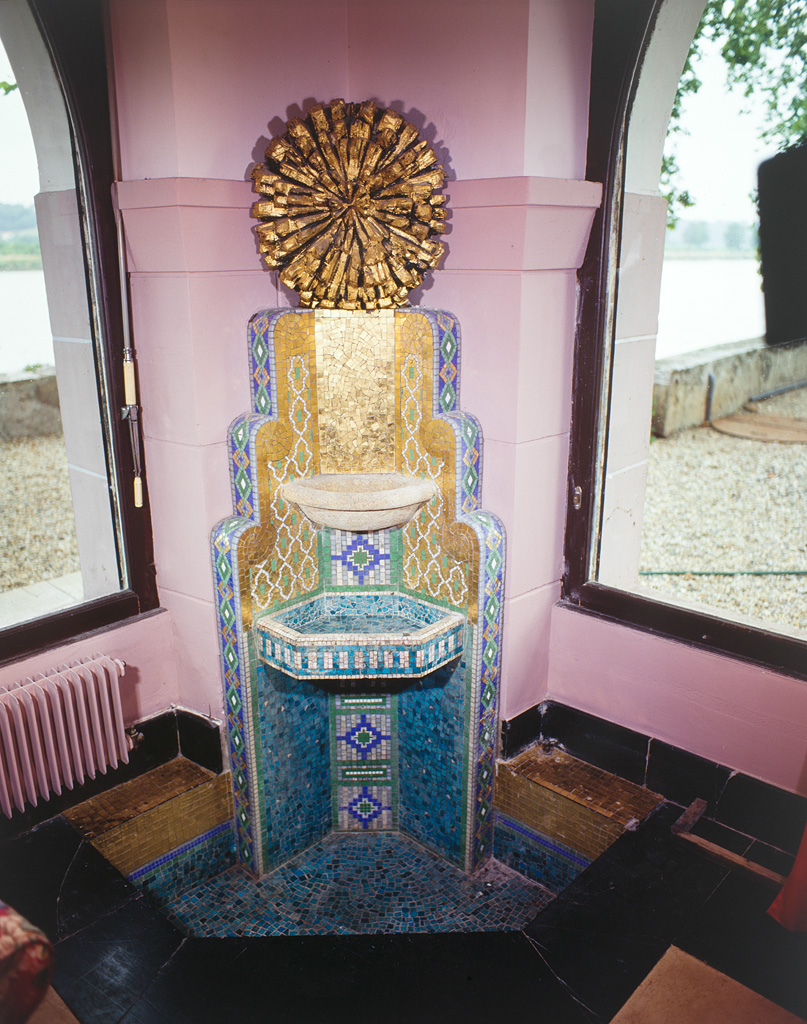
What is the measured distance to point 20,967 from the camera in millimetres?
1224

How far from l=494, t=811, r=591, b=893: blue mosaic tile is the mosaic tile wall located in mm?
57

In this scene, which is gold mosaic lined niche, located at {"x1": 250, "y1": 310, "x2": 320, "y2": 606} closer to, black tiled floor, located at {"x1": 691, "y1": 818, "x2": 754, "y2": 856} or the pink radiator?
the pink radiator

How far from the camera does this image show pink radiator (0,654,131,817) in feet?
7.88

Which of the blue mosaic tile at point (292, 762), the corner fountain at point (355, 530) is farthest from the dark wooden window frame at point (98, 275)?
the blue mosaic tile at point (292, 762)

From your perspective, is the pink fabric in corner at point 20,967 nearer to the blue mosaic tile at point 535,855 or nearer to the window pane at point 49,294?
the window pane at point 49,294

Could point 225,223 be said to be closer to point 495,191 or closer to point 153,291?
point 153,291

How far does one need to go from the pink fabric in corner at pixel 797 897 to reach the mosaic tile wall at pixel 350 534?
1.02 m

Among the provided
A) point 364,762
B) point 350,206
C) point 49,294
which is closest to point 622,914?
point 364,762

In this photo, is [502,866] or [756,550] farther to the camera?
[756,550]

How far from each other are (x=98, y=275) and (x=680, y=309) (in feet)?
6.26

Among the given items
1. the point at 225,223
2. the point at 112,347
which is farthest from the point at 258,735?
the point at 225,223

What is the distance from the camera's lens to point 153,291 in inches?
98.2

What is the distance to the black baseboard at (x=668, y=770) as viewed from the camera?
242 centimetres

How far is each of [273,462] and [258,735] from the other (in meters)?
0.95
